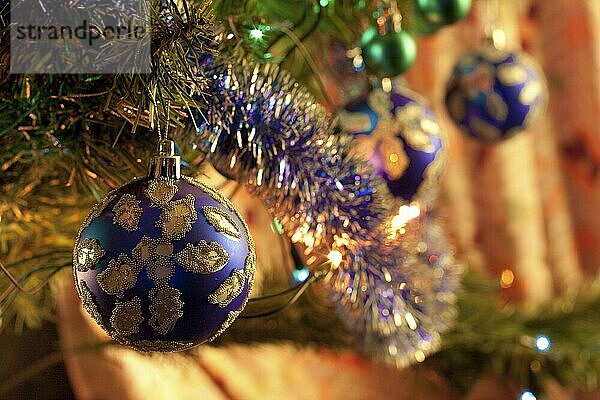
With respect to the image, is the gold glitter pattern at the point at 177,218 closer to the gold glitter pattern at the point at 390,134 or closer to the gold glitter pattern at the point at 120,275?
the gold glitter pattern at the point at 120,275

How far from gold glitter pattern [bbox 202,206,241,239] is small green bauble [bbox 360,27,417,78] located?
0.26 metres

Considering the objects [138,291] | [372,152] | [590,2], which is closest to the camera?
[138,291]

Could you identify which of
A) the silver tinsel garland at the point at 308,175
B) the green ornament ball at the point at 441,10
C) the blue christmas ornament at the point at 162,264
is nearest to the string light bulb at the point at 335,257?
the silver tinsel garland at the point at 308,175

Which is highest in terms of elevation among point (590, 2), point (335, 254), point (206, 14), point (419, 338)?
point (206, 14)

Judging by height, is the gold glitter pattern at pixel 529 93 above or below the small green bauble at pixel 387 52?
below

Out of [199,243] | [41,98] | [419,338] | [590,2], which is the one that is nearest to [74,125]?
[41,98]

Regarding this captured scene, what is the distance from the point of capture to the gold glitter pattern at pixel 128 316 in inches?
13.5

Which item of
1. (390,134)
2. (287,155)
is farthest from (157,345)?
(390,134)

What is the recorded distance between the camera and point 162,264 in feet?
1.12

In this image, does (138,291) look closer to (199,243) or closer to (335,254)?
(199,243)

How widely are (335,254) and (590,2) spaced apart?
0.99 meters

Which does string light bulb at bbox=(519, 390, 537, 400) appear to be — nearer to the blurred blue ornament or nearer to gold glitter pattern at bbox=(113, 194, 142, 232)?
the blurred blue ornament

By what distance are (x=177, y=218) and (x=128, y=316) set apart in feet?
0.16

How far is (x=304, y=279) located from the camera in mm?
486
